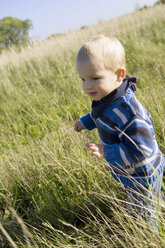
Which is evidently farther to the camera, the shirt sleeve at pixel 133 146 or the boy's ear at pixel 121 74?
the boy's ear at pixel 121 74

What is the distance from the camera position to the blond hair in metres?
1.10

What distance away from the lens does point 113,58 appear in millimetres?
1124

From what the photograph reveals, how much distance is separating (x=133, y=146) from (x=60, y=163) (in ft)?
2.17

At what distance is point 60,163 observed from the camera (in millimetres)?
1544

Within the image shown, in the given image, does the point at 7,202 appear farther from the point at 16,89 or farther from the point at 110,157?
the point at 16,89

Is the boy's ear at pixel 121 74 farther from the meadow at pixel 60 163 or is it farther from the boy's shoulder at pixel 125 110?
the meadow at pixel 60 163

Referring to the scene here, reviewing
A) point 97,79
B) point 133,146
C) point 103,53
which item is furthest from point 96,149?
point 103,53

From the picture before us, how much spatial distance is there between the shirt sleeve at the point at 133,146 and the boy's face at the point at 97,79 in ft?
0.81

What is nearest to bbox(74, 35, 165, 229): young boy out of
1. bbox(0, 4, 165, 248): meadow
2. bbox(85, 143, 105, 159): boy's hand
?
bbox(85, 143, 105, 159): boy's hand

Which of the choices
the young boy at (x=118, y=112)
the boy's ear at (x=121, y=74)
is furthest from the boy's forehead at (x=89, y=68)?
the boy's ear at (x=121, y=74)

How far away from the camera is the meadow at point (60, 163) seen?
122cm

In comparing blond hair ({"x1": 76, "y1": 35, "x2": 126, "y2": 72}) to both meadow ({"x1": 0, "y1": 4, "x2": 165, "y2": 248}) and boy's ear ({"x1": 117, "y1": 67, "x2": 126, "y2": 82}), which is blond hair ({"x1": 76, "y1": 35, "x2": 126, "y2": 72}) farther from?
meadow ({"x1": 0, "y1": 4, "x2": 165, "y2": 248})

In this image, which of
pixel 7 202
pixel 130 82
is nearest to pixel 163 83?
pixel 130 82

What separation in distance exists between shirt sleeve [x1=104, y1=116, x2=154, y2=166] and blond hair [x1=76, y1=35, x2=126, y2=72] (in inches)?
13.9
